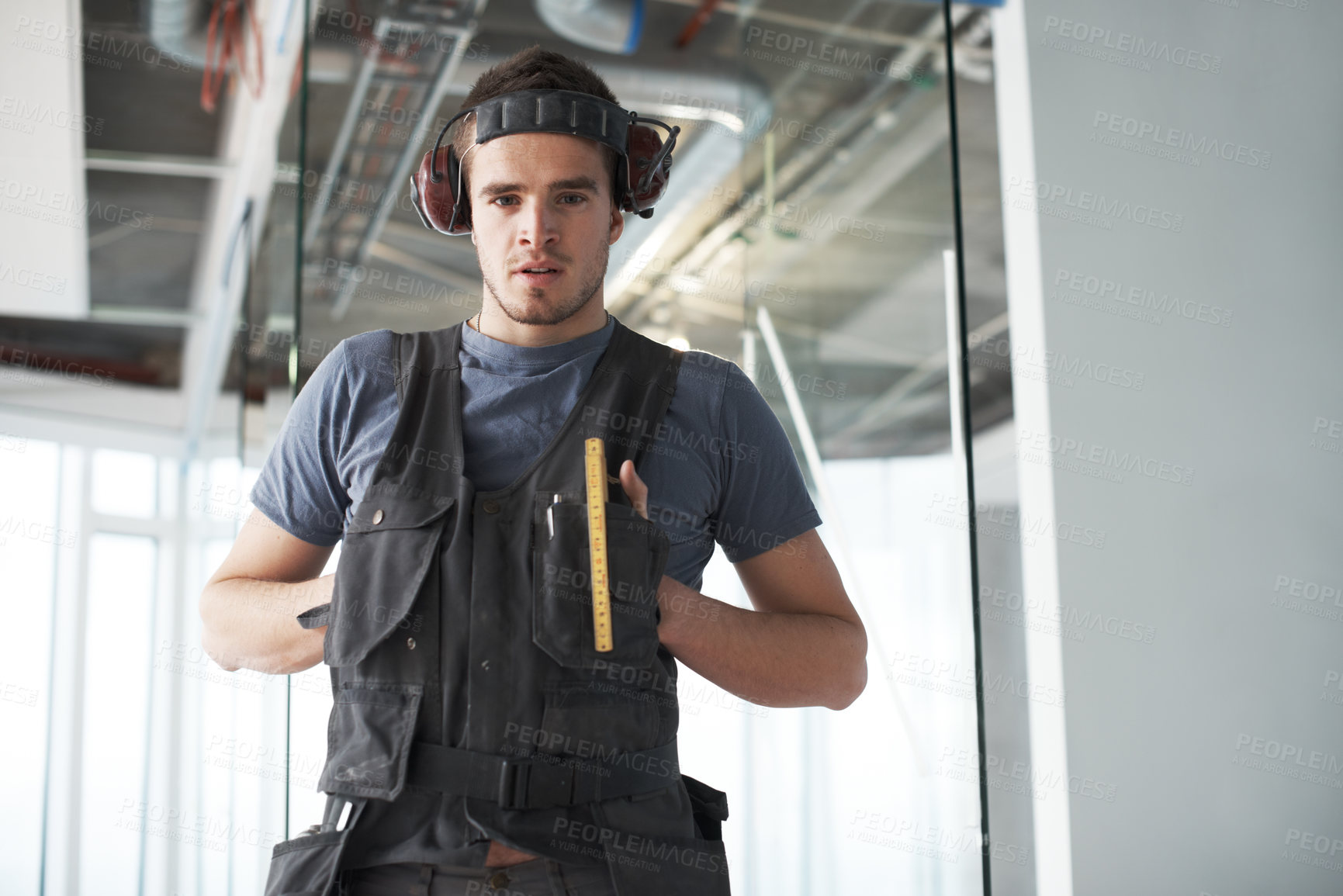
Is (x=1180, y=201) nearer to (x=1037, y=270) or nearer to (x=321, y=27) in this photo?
(x=1037, y=270)

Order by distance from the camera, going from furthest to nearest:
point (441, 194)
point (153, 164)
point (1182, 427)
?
1. point (153, 164)
2. point (1182, 427)
3. point (441, 194)

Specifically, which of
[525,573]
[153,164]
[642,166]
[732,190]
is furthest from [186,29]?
[525,573]

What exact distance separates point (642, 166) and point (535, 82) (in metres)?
0.20

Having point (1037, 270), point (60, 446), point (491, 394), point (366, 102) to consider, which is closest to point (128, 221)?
point (60, 446)

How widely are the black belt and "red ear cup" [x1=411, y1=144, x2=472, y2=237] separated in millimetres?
783

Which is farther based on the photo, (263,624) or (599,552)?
(263,624)

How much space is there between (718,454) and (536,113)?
0.52 meters

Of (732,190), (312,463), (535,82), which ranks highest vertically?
(732,190)

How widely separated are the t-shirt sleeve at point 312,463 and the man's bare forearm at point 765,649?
476 millimetres

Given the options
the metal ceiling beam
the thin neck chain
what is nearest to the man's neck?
the thin neck chain

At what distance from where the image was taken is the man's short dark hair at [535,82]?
1538 mm

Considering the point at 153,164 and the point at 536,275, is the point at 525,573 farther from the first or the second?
the point at 153,164

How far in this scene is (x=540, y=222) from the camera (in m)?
1.43

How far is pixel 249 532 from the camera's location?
4.87 feet
